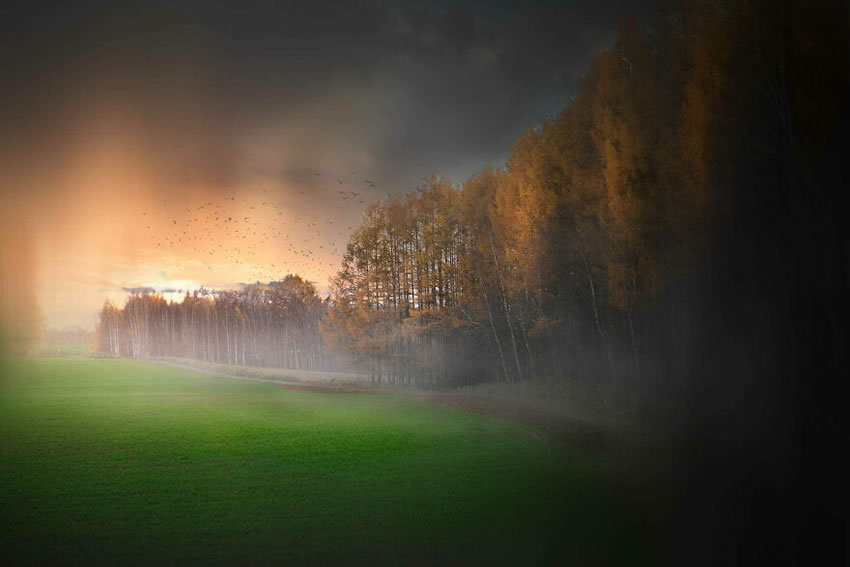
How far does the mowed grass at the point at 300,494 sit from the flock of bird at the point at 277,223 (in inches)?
396

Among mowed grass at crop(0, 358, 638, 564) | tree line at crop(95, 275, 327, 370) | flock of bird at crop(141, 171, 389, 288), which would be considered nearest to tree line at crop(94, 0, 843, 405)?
flock of bird at crop(141, 171, 389, 288)

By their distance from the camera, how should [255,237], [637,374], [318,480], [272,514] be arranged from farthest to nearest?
[255,237]
[637,374]
[318,480]
[272,514]

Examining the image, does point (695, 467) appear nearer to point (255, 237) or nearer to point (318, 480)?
point (318, 480)

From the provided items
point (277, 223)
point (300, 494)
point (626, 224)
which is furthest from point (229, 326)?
point (300, 494)

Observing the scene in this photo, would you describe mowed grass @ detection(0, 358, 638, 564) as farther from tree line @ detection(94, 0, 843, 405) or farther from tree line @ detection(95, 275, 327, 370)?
tree line @ detection(95, 275, 327, 370)

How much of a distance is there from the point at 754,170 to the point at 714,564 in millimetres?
7306

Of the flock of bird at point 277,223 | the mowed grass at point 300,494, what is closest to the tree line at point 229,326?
the flock of bird at point 277,223

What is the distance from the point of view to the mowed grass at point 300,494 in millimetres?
5188

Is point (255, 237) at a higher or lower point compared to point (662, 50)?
lower

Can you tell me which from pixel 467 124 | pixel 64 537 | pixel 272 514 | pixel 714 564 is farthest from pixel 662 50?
pixel 64 537

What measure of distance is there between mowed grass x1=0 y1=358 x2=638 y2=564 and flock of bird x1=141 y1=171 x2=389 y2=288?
33.0 ft

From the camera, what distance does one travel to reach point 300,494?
23.2 feet

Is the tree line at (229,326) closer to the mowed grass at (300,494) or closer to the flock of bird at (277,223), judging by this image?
the flock of bird at (277,223)

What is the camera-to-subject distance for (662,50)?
1327cm
